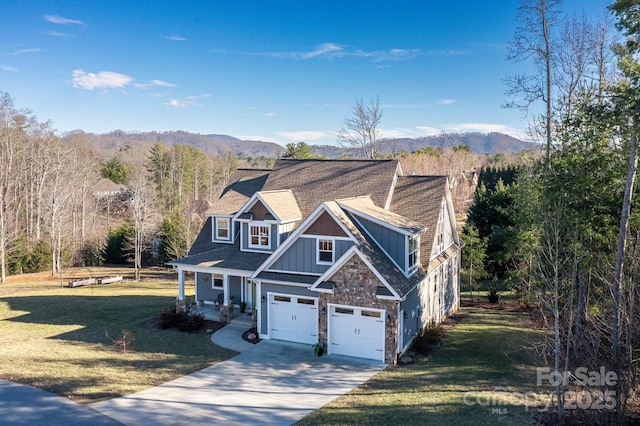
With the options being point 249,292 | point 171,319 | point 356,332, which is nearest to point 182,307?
point 171,319

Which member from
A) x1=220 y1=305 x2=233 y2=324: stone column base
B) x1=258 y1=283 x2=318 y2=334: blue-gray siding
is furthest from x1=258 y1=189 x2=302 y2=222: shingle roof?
x1=220 y1=305 x2=233 y2=324: stone column base

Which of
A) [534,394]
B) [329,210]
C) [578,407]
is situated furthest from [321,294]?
[578,407]

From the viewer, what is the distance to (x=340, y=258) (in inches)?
651

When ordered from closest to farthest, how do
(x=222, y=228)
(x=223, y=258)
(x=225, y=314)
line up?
(x=225, y=314), (x=223, y=258), (x=222, y=228)

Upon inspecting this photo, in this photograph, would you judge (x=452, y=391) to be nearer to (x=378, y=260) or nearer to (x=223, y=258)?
(x=378, y=260)

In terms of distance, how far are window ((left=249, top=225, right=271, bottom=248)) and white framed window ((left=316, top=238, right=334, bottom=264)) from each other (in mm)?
3891

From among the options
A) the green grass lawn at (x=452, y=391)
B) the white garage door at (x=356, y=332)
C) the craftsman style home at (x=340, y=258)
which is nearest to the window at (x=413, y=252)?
the craftsman style home at (x=340, y=258)

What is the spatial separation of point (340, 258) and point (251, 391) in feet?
18.4

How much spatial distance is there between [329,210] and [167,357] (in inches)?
323

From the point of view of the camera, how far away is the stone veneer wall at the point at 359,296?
15.9 m

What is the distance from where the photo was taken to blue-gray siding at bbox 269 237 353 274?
17.8 meters

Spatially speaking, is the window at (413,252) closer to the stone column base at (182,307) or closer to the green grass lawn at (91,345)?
the green grass lawn at (91,345)

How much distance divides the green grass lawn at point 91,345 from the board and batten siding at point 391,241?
7.34m

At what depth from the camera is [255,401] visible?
12711 mm
